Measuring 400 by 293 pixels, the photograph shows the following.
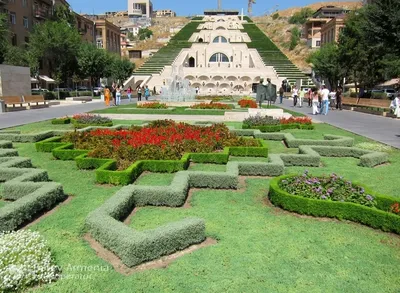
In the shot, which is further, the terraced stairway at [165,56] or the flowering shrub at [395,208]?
the terraced stairway at [165,56]

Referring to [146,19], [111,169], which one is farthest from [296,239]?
[146,19]

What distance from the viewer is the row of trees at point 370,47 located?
22.2 m

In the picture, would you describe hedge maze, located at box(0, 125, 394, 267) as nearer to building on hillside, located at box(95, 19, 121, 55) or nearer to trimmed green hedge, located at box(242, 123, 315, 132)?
trimmed green hedge, located at box(242, 123, 315, 132)

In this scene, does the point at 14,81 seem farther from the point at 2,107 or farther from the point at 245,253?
the point at 245,253

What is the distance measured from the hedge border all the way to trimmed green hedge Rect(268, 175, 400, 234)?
3881mm

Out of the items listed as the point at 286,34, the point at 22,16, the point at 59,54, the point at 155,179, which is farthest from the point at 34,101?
the point at 286,34

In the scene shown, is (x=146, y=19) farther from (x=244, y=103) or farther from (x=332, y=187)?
(x=332, y=187)

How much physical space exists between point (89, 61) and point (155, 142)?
129ft

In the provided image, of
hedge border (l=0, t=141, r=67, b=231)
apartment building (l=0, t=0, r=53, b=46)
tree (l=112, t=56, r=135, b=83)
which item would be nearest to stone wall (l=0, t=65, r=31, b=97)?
apartment building (l=0, t=0, r=53, b=46)

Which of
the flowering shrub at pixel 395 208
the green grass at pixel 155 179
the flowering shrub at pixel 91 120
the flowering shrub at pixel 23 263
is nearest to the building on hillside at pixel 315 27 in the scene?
the flowering shrub at pixel 91 120

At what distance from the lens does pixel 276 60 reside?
67.9 metres

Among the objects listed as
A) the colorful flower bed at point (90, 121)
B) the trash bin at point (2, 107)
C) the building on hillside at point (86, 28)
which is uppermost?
the building on hillside at point (86, 28)

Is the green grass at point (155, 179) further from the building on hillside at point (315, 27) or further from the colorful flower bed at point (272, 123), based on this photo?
the building on hillside at point (315, 27)

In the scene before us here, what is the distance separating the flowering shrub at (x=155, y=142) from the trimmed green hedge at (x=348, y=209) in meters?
3.48
